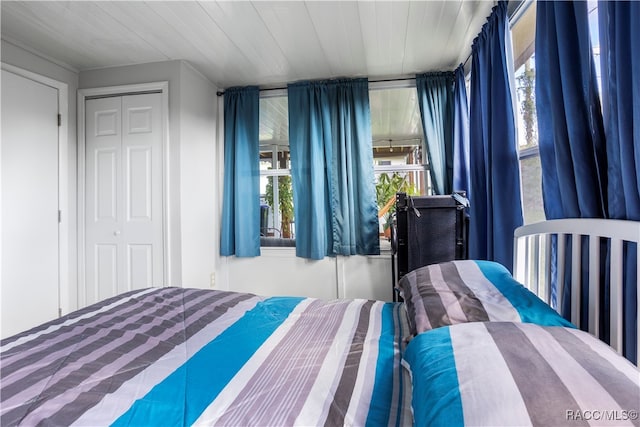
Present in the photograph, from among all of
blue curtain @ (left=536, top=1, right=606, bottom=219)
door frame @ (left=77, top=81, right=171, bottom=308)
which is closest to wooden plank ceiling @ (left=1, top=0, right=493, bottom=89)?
door frame @ (left=77, top=81, right=171, bottom=308)

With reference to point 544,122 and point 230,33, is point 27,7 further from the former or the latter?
point 544,122

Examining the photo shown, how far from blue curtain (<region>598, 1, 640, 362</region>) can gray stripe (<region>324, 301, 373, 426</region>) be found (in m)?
0.71

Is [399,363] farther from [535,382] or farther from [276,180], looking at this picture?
[276,180]

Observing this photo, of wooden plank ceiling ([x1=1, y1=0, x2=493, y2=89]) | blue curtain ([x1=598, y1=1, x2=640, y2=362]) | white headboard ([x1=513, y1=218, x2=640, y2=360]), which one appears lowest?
white headboard ([x1=513, y1=218, x2=640, y2=360])

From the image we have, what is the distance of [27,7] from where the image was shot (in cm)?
185

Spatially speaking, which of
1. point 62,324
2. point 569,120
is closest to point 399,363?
point 569,120

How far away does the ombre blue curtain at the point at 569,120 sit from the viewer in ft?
3.15

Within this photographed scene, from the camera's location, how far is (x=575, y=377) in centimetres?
53

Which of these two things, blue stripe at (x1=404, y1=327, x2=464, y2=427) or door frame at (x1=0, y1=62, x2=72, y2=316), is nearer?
blue stripe at (x1=404, y1=327, x2=464, y2=427)

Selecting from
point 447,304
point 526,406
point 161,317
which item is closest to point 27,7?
point 161,317

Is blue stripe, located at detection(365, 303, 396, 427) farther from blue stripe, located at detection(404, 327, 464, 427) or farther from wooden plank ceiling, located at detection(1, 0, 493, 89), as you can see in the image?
wooden plank ceiling, located at detection(1, 0, 493, 89)

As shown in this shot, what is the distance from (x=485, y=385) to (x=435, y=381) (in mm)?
A: 97

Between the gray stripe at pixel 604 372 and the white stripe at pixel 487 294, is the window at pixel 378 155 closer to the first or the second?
the white stripe at pixel 487 294

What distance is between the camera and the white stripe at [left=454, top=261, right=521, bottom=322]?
909 millimetres
